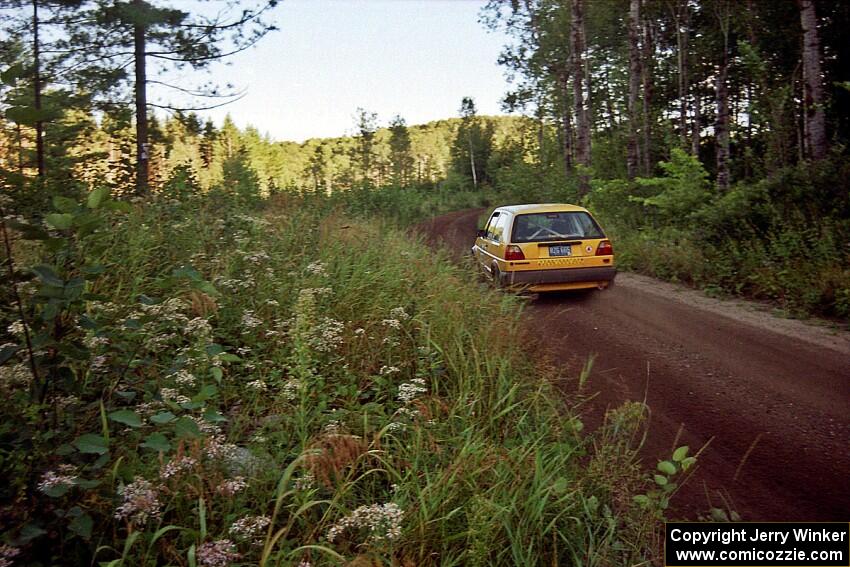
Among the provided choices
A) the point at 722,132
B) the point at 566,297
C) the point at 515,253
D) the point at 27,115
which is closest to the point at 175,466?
the point at 27,115

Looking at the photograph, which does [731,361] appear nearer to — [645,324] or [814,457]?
[645,324]

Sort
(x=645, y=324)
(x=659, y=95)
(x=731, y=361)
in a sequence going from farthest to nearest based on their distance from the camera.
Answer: (x=659, y=95)
(x=645, y=324)
(x=731, y=361)

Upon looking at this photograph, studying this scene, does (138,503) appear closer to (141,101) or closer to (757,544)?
(757,544)

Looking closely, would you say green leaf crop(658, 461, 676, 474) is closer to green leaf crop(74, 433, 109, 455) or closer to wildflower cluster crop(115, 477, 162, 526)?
wildflower cluster crop(115, 477, 162, 526)

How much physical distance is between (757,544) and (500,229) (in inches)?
317

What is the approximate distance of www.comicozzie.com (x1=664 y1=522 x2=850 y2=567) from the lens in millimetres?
3131

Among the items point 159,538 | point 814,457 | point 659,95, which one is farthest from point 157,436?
Answer: point 659,95

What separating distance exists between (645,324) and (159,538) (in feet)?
23.8

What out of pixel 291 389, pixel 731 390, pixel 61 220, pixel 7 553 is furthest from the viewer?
pixel 731 390

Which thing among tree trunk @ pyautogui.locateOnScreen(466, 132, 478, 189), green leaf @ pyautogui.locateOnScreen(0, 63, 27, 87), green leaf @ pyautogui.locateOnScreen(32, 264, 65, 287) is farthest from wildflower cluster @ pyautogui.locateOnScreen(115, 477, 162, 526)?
tree trunk @ pyautogui.locateOnScreen(466, 132, 478, 189)

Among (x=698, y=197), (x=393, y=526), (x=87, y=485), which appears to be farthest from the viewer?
(x=698, y=197)

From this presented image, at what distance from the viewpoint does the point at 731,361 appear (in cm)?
655

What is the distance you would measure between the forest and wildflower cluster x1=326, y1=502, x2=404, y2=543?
0.02 m

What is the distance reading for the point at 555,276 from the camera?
9.88m
